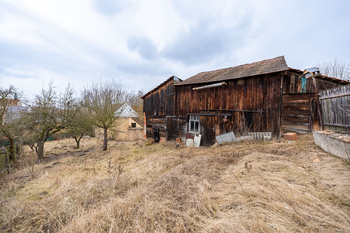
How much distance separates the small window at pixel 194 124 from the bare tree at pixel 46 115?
1072 centimetres

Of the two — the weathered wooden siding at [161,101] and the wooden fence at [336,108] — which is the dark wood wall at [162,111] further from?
the wooden fence at [336,108]

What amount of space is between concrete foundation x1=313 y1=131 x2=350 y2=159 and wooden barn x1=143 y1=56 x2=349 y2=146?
2.18 m

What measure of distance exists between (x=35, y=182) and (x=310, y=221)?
29.4 feet

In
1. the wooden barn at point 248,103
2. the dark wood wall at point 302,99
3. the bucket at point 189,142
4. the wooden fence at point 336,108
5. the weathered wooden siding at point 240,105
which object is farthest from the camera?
the bucket at point 189,142

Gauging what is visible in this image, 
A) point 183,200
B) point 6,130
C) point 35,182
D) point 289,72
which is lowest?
point 35,182

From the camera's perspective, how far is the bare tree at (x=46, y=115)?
444 inches

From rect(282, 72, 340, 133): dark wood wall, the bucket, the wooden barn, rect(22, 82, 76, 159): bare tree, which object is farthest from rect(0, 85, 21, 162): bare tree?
rect(282, 72, 340, 133): dark wood wall

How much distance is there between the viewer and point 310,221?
2.03m

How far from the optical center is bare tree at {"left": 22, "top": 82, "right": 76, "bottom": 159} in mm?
11289

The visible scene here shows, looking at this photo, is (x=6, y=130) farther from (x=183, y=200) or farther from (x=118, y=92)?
(x=183, y=200)

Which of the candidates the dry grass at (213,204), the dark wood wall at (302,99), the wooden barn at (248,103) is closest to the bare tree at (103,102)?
the wooden barn at (248,103)

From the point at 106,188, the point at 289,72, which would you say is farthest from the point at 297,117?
the point at 106,188

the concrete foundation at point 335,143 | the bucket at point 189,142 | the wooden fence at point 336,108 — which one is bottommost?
the bucket at point 189,142

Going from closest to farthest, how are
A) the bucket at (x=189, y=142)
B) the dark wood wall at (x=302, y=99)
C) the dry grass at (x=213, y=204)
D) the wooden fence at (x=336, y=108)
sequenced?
the dry grass at (x=213, y=204) → the wooden fence at (x=336, y=108) → the dark wood wall at (x=302, y=99) → the bucket at (x=189, y=142)
